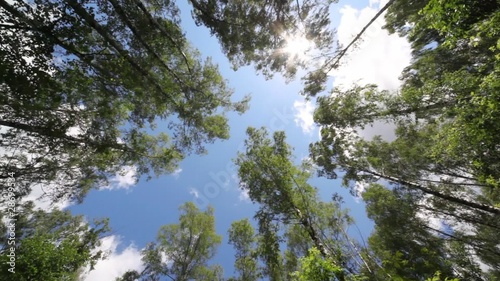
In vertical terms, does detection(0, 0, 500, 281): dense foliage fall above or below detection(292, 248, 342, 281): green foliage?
above

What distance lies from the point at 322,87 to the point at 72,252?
12568 millimetres

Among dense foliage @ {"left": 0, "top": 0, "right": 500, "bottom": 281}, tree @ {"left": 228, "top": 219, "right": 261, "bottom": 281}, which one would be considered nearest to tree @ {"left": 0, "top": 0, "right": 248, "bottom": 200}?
dense foliage @ {"left": 0, "top": 0, "right": 500, "bottom": 281}

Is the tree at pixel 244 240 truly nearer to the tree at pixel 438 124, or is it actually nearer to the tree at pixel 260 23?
the tree at pixel 438 124

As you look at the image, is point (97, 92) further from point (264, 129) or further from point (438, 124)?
point (438, 124)

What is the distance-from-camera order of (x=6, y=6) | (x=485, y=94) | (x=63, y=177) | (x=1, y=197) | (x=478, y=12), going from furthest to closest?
(x=63, y=177)
(x=1, y=197)
(x=6, y=6)
(x=485, y=94)
(x=478, y=12)

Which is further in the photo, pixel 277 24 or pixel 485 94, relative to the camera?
pixel 277 24

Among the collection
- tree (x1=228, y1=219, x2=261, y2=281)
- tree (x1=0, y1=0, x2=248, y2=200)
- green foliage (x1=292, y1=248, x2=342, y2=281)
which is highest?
tree (x1=0, y1=0, x2=248, y2=200)

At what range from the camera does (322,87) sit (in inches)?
380

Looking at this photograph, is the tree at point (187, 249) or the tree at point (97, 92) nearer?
the tree at point (97, 92)

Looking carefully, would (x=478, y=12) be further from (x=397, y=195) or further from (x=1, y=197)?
(x=1, y=197)

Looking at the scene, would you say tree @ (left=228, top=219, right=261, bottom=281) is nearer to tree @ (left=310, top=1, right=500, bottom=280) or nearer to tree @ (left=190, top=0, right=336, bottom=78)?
tree @ (left=310, top=1, right=500, bottom=280)

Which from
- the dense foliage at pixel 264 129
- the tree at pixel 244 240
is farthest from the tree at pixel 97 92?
the tree at pixel 244 240

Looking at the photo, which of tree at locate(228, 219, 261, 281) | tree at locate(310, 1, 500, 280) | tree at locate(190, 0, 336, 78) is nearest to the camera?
tree at locate(310, 1, 500, 280)

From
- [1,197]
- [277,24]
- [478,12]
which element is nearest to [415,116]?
[478,12]
